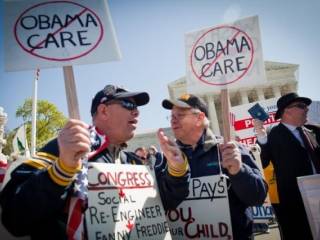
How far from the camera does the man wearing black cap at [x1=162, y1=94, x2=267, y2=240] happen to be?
8.10 ft

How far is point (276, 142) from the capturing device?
4.52 meters

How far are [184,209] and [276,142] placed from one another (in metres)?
2.30

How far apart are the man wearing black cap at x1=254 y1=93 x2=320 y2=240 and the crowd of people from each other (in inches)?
0.5

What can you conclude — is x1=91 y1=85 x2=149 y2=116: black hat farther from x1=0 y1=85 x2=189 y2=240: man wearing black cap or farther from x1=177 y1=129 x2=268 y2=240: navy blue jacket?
x1=177 y1=129 x2=268 y2=240: navy blue jacket

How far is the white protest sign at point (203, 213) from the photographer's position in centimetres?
261

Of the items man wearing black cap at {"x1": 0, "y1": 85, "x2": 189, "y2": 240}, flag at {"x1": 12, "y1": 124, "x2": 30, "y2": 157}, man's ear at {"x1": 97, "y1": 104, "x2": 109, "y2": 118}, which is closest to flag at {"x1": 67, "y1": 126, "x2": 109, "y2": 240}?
man wearing black cap at {"x1": 0, "y1": 85, "x2": 189, "y2": 240}

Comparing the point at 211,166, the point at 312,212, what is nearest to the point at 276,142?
the point at 312,212

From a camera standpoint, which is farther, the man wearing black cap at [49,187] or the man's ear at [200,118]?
the man's ear at [200,118]

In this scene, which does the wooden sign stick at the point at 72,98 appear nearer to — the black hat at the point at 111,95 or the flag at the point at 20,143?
the black hat at the point at 111,95

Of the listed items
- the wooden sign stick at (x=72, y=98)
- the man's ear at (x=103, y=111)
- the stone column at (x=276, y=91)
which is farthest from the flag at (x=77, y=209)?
the stone column at (x=276, y=91)

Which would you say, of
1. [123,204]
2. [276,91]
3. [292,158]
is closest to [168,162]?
[123,204]

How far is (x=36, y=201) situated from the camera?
1.65 meters

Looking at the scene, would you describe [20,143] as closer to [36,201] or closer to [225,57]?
[225,57]

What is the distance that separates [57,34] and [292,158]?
3253 mm
